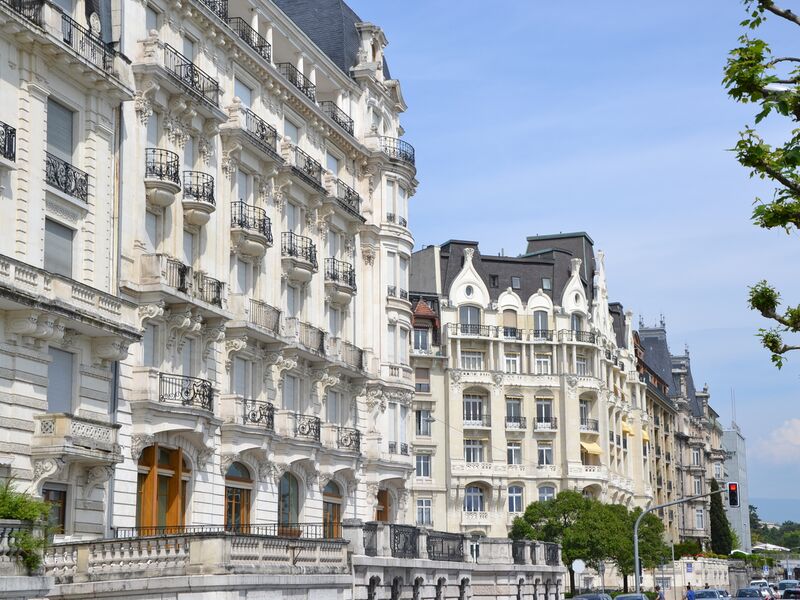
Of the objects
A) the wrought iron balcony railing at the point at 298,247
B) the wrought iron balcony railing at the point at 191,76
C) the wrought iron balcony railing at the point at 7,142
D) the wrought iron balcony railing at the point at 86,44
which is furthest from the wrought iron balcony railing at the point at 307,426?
the wrought iron balcony railing at the point at 7,142

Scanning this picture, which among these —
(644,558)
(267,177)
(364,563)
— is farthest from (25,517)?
(644,558)

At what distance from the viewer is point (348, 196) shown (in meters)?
52.8

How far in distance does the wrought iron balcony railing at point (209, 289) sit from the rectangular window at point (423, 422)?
46.1m

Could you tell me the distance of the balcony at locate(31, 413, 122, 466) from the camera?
29625 mm

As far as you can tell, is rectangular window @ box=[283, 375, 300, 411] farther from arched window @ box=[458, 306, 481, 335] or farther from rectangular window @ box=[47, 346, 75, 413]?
arched window @ box=[458, 306, 481, 335]

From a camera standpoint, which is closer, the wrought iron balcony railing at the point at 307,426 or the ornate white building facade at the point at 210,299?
the ornate white building facade at the point at 210,299

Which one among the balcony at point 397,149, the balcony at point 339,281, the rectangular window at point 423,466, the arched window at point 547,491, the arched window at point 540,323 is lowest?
the arched window at point 547,491

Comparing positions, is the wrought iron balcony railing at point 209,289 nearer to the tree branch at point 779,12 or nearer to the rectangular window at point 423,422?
the tree branch at point 779,12

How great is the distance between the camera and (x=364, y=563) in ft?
126

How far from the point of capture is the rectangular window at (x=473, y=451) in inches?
3413

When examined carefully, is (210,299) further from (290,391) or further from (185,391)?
(290,391)

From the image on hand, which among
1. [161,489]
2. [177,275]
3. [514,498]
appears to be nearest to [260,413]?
[161,489]

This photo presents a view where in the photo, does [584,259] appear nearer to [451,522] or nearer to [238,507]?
[451,522]

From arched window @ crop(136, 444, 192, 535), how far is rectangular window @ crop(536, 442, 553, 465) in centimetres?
5180
